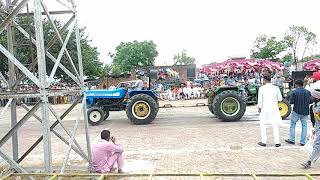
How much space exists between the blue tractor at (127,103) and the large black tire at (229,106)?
6.96 ft

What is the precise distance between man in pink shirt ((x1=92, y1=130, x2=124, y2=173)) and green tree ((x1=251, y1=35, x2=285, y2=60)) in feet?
116

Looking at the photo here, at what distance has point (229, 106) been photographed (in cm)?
1355

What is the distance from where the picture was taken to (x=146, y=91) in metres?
13.9

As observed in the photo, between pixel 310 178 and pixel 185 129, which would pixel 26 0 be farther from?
pixel 185 129

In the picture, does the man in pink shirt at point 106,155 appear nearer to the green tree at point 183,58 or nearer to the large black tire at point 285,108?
the large black tire at point 285,108

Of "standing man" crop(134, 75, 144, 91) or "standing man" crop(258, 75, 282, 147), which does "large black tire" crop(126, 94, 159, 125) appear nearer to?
"standing man" crop(134, 75, 144, 91)

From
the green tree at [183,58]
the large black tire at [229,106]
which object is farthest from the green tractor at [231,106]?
the green tree at [183,58]

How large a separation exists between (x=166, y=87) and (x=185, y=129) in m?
15.7

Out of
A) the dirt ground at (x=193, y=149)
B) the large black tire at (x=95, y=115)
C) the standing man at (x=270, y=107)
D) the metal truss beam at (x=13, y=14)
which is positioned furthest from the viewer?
the large black tire at (x=95, y=115)

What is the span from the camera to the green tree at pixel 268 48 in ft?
133

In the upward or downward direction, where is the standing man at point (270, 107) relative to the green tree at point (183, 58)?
downward

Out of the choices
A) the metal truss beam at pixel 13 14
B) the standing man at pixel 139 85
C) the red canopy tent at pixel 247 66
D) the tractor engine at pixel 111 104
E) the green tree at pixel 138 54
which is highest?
the green tree at pixel 138 54

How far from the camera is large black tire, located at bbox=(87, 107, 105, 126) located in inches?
550

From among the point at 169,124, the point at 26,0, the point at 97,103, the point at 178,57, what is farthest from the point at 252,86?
the point at 178,57
